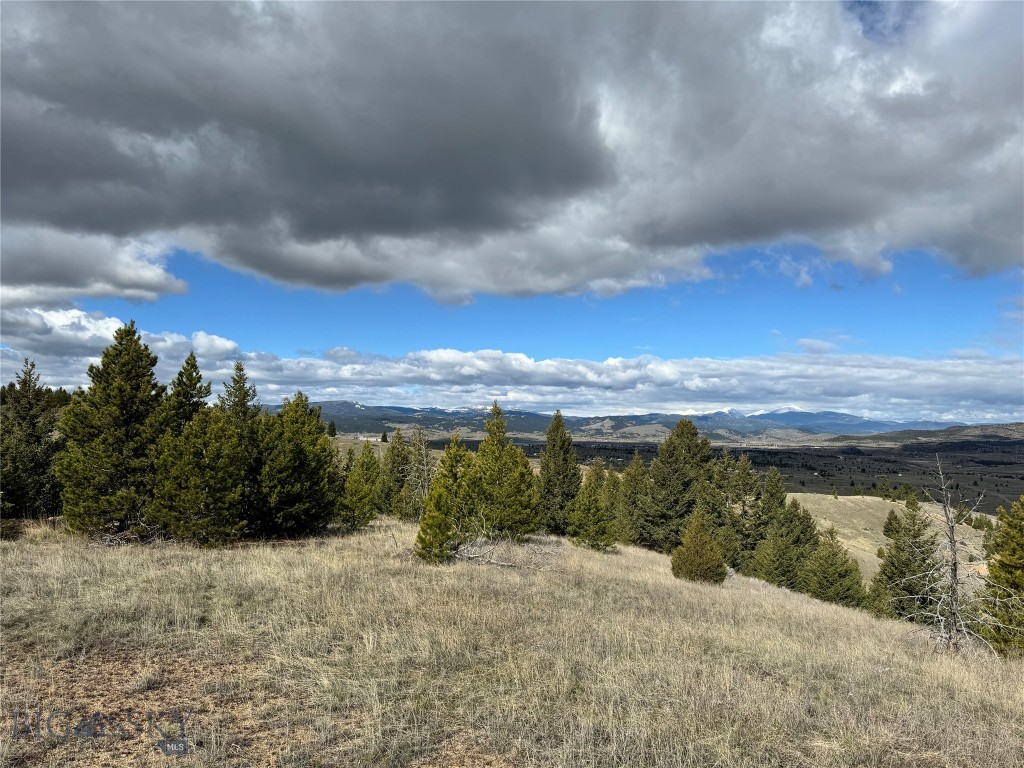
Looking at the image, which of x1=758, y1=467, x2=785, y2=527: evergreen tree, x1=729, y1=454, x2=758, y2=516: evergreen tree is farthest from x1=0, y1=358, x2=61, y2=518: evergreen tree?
x1=758, y1=467, x2=785, y2=527: evergreen tree

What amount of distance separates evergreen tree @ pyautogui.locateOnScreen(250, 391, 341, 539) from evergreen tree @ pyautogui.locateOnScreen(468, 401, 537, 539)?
7677 millimetres

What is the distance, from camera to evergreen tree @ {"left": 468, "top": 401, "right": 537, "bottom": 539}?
28.5 m

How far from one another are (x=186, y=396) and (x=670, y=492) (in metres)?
38.8

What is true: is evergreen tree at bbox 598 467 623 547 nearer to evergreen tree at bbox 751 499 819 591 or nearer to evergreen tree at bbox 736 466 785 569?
evergreen tree at bbox 736 466 785 569

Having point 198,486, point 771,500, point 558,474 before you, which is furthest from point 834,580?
point 198,486

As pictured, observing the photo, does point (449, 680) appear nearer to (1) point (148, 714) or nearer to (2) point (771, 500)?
(1) point (148, 714)

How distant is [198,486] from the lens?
17656mm

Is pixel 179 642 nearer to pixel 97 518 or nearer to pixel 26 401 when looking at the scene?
pixel 97 518

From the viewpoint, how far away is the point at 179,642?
7.80 meters

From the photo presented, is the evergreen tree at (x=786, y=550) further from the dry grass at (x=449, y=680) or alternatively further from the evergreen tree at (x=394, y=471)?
the evergreen tree at (x=394, y=471)

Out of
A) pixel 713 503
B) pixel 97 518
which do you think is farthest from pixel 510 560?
pixel 713 503

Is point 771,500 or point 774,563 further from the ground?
point 771,500

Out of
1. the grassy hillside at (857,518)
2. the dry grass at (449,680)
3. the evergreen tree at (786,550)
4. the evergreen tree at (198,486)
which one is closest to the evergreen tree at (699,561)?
the dry grass at (449,680)

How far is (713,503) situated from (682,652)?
146ft
